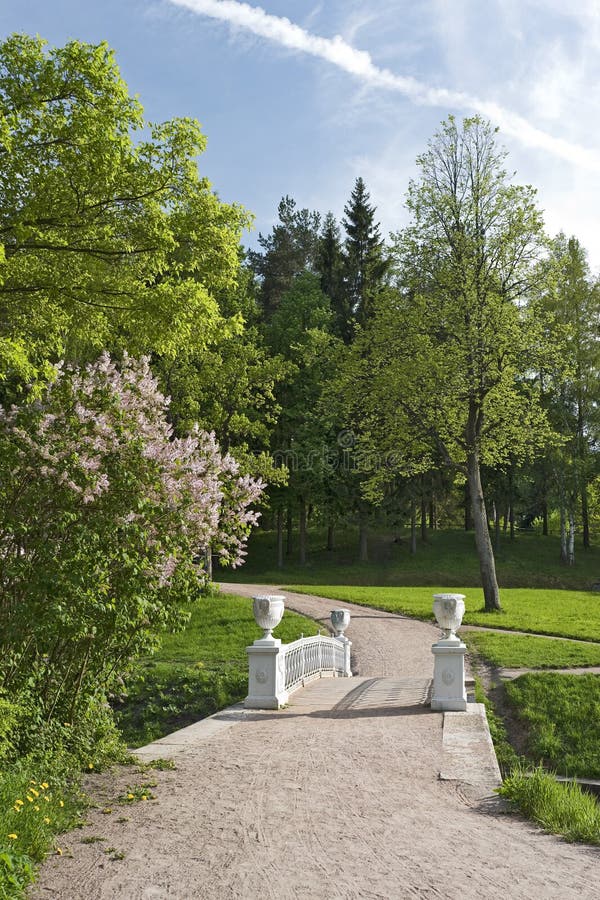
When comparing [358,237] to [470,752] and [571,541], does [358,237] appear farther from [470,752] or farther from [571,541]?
[470,752]

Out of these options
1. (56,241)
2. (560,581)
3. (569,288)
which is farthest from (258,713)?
(569,288)

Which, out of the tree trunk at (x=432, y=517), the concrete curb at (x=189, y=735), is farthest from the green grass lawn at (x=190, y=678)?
the tree trunk at (x=432, y=517)

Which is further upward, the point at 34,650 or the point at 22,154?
the point at 22,154

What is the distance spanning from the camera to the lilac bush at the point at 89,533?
6.04 meters

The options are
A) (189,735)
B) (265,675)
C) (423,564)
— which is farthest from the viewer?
(423,564)

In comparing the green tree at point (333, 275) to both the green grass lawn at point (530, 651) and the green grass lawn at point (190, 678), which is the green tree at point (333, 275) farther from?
the green grass lawn at point (530, 651)

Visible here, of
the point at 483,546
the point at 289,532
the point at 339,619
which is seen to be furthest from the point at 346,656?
the point at 289,532

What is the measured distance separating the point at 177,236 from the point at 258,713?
6.92 meters

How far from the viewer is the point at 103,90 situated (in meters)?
9.56

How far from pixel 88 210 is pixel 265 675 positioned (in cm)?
641

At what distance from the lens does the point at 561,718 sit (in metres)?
9.97

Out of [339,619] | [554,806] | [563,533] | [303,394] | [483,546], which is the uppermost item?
[303,394]

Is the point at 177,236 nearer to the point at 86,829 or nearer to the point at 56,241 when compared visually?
the point at 56,241

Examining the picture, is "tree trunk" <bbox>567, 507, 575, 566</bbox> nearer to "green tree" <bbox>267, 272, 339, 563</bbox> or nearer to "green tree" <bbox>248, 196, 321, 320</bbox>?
"green tree" <bbox>267, 272, 339, 563</bbox>
